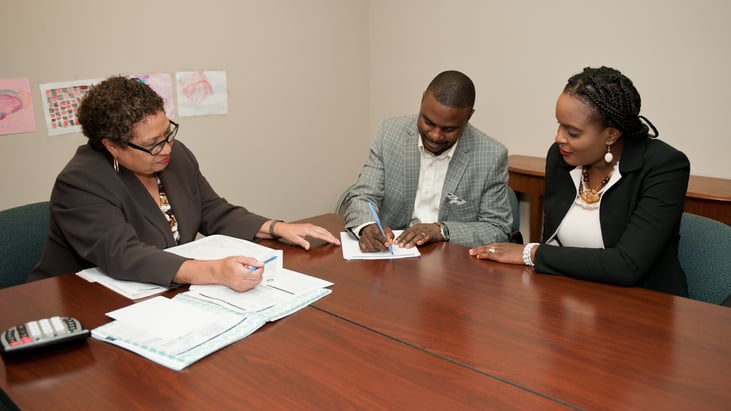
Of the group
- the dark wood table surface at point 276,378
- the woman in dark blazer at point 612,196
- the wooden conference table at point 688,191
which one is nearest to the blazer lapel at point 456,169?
the woman in dark blazer at point 612,196

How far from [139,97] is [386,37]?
9.09ft

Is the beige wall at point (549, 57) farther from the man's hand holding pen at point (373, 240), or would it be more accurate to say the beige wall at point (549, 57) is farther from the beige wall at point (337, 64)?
the man's hand holding pen at point (373, 240)

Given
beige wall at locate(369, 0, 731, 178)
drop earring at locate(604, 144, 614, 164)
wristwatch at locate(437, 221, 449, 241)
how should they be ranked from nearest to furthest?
drop earring at locate(604, 144, 614, 164)
wristwatch at locate(437, 221, 449, 241)
beige wall at locate(369, 0, 731, 178)

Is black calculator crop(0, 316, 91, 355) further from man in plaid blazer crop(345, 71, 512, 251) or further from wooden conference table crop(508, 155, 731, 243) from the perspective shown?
wooden conference table crop(508, 155, 731, 243)

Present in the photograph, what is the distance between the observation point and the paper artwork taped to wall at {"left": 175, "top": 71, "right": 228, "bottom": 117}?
3.13m

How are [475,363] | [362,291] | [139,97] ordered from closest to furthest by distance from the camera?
[475,363] < [362,291] < [139,97]

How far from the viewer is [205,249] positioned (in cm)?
187

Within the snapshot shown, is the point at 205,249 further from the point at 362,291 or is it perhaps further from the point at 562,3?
the point at 562,3

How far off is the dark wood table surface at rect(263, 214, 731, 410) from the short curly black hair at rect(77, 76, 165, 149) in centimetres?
68

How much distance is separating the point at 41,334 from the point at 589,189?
5.76 feet

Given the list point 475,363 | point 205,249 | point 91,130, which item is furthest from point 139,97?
point 475,363

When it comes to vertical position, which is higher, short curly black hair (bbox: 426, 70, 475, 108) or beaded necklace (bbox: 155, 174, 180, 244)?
short curly black hair (bbox: 426, 70, 475, 108)

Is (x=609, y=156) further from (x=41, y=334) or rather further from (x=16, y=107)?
(x=16, y=107)

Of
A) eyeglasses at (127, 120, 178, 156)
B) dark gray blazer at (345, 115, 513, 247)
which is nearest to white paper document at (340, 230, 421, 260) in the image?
dark gray blazer at (345, 115, 513, 247)
